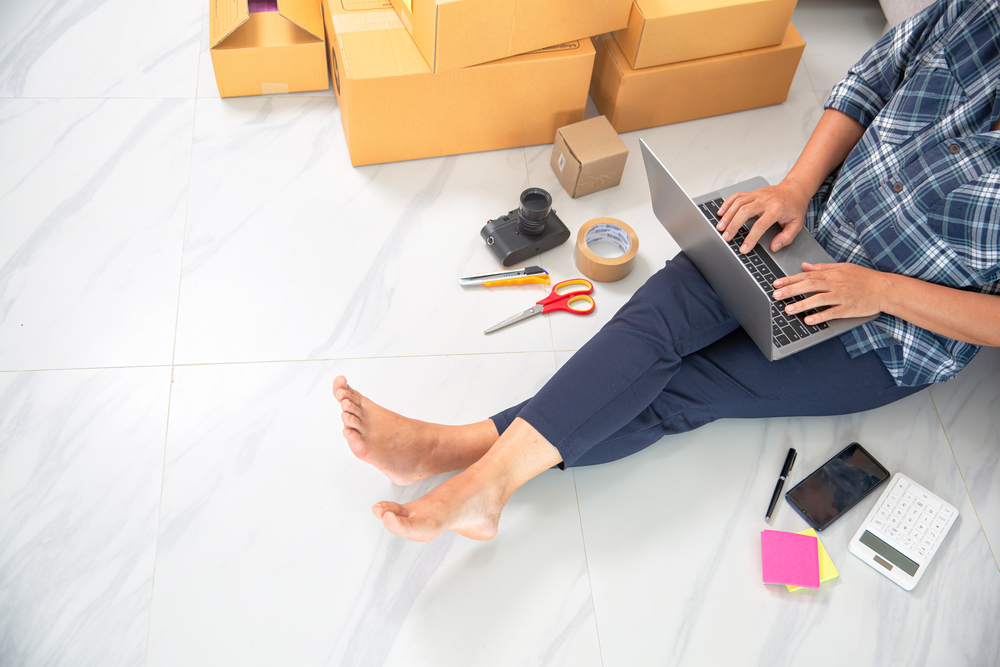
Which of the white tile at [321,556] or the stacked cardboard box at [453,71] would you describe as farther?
the stacked cardboard box at [453,71]

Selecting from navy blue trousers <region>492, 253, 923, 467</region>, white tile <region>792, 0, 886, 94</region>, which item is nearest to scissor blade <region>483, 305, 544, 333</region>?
navy blue trousers <region>492, 253, 923, 467</region>

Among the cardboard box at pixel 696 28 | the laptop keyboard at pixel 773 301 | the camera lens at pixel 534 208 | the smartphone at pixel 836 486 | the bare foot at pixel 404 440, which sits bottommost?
the smartphone at pixel 836 486

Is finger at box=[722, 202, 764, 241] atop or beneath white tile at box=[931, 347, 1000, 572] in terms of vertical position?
atop

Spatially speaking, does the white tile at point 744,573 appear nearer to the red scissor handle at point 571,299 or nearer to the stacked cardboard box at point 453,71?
the red scissor handle at point 571,299

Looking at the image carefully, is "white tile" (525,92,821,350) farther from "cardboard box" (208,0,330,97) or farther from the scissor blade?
"cardboard box" (208,0,330,97)

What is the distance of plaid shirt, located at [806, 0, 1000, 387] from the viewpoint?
1137 mm

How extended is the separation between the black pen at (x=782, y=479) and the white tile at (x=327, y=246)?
0.54 metres

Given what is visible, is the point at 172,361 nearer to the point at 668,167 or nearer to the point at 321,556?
the point at 321,556

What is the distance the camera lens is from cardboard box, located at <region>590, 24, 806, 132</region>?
0.44 m

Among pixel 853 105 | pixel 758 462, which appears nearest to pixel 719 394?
pixel 758 462

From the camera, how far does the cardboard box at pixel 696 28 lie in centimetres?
166

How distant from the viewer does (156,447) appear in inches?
53.1

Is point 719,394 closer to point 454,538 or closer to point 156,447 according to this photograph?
point 454,538

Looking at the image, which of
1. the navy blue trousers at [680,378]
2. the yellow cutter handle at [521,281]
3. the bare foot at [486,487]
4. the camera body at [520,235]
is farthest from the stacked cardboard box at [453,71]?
the bare foot at [486,487]
